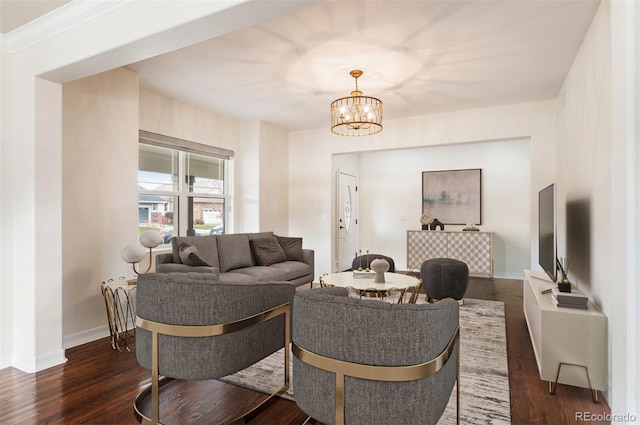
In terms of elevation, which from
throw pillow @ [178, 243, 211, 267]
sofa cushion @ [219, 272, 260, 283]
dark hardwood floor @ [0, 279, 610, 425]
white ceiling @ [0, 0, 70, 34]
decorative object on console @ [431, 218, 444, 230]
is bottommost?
dark hardwood floor @ [0, 279, 610, 425]

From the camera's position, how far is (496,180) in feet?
21.9

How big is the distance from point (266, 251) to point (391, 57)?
2.73m

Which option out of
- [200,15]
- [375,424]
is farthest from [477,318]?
[200,15]

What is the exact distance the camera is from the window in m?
4.36

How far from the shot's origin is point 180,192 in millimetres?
4785

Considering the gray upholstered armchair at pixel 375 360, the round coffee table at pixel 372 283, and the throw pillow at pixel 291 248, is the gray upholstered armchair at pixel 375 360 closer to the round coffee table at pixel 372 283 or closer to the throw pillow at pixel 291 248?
the round coffee table at pixel 372 283

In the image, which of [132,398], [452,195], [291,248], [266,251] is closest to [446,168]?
[452,195]

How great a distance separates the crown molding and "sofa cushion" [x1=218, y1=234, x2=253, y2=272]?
248 centimetres

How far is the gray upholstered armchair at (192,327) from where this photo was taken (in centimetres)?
184

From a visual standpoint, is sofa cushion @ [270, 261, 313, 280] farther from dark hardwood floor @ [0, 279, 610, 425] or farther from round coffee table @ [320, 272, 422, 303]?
dark hardwood floor @ [0, 279, 610, 425]

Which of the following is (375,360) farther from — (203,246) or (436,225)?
(436,225)

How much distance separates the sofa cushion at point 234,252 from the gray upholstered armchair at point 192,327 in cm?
225

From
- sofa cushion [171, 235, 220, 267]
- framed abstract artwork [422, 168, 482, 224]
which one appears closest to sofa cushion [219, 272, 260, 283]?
sofa cushion [171, 235, 220, 267]

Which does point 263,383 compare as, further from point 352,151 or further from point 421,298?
point 352,151
